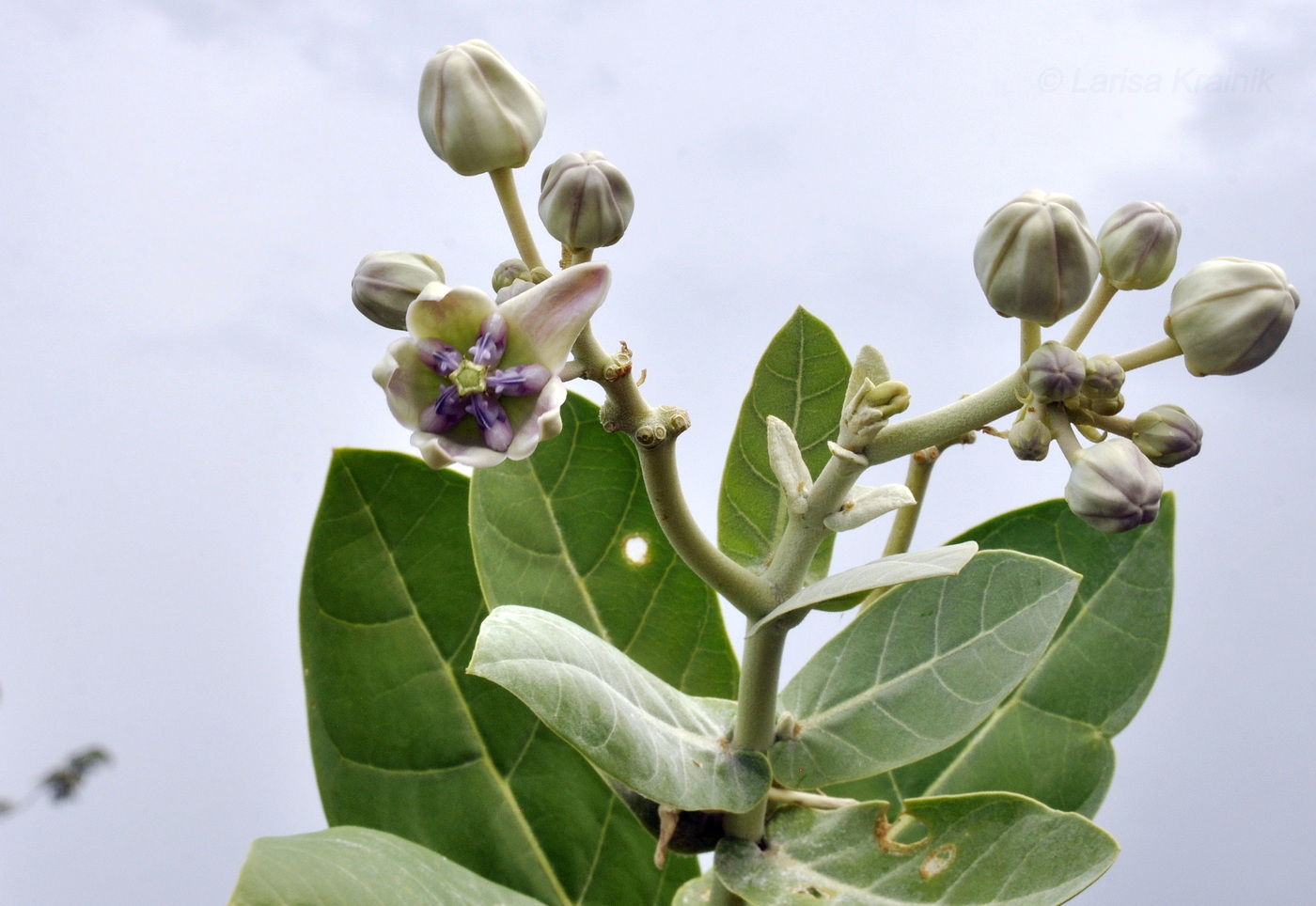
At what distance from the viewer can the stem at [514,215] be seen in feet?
3.01

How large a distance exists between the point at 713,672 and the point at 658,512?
1.39ft

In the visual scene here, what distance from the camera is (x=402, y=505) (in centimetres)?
134

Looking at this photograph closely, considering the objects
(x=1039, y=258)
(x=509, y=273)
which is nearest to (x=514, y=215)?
(x=509, y=273)

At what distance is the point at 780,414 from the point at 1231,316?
457 millimetres

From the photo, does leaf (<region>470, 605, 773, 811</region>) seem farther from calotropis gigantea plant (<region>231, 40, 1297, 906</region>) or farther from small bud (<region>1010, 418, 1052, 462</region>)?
small bud (<region>1010, 418, 1052, 462</region>)

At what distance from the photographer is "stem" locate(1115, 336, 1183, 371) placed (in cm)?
91

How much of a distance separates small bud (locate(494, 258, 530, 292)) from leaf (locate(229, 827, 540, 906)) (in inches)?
19.8

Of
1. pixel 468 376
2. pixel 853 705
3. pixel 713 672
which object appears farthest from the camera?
pixel 713 672

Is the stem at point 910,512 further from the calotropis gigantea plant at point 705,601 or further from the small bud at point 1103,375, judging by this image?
the small bud at point 1103,375

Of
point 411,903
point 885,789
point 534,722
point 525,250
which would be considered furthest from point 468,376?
point 885,789

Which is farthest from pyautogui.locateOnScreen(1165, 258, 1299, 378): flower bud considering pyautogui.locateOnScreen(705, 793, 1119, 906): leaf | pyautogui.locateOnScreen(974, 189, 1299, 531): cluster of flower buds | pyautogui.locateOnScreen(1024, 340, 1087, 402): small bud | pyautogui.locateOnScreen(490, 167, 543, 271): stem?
pyautogui.locateOnScreen(490, 167, 543, 271): stem

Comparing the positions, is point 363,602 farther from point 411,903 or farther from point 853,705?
point 853,705

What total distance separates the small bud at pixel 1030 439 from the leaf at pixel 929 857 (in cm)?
30

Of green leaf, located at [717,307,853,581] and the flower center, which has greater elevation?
the flower center
